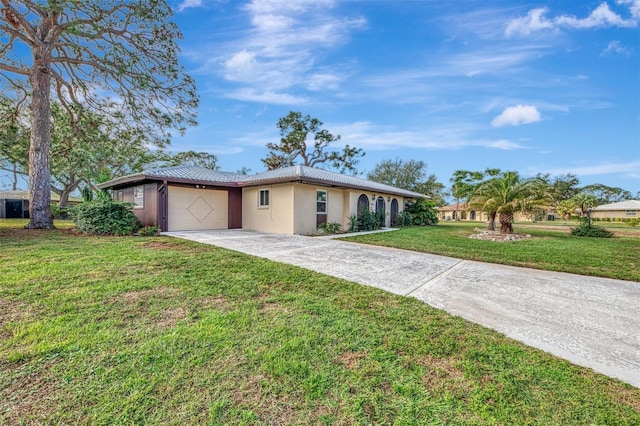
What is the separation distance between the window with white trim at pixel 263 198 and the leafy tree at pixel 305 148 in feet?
61.5

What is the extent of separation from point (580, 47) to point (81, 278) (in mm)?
16212

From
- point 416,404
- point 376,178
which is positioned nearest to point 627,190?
point 376,178

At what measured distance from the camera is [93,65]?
41.5 ft

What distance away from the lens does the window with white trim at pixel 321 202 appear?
511 inches

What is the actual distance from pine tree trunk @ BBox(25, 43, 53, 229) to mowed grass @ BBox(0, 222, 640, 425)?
32.1 feet

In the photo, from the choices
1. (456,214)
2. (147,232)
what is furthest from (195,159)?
(456,214)

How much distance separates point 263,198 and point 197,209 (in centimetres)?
319

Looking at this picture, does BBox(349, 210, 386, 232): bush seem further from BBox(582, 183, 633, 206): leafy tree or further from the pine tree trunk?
BBox(582, 183, 633, 206): leafy tree

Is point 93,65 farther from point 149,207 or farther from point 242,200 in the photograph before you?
point 242,200

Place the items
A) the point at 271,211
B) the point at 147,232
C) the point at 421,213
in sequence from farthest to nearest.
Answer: the point at 421,213 → the point at 271,211 → the point at 147,232

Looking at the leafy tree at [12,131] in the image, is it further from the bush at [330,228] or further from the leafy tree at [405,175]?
the leafy tree at [405,175]

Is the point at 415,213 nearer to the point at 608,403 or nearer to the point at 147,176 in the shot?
the point at 147,176

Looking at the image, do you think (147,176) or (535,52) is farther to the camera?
(147,176)

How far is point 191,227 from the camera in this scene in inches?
508
